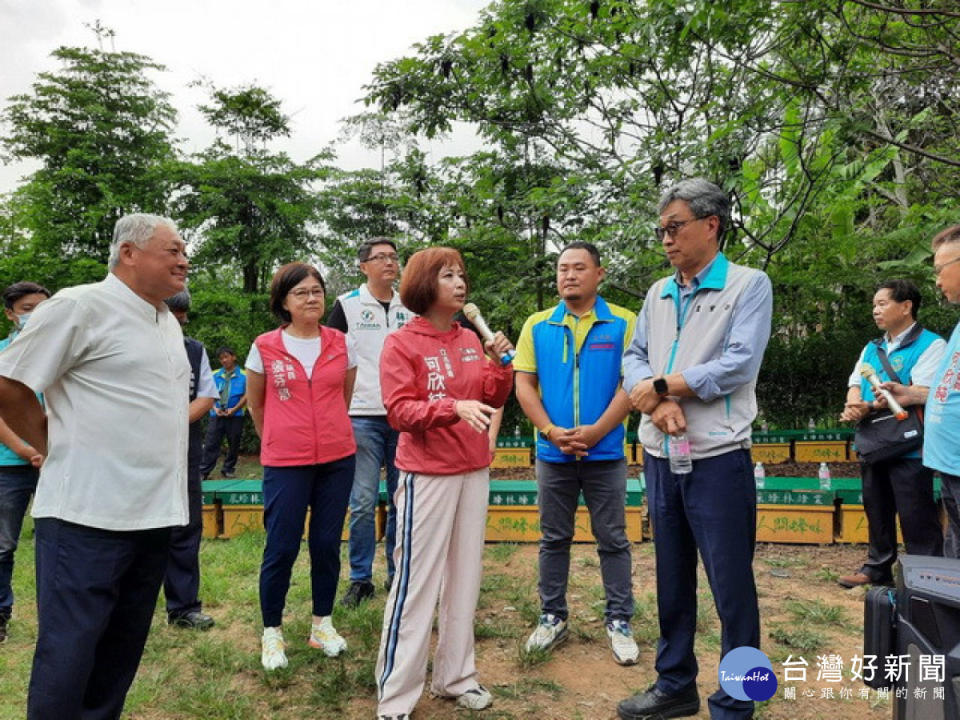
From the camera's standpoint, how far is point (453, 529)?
2758 mm

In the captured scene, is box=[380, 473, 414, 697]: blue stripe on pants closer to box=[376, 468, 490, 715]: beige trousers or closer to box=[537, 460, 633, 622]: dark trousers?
box=[376, 468, 490, 715]: beige trousers

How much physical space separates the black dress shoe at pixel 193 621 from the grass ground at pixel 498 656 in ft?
0.22

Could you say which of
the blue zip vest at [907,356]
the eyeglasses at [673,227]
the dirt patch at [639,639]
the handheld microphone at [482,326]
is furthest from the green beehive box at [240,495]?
the blue zip vest at [907,356]

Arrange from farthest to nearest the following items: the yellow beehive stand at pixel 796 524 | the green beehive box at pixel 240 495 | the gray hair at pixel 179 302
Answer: the green beehive box at pixel 240 495
the yellow beehive stand at pixel 796 524
the gray hair at pixel 179 302

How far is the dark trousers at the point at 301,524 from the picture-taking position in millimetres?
3195

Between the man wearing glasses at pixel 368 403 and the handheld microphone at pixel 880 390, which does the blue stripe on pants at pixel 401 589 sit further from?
the handheld microphone at pixel 880 390

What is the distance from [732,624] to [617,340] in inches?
60.7

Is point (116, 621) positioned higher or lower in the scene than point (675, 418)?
lower

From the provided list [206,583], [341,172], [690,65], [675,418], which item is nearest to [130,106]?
[341,172]

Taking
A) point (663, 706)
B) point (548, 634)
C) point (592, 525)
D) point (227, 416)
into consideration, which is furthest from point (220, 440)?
point (663, 706)

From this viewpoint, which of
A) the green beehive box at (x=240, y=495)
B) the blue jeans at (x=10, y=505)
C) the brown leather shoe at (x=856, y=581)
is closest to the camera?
the blue jeans at (x=10, y=505)

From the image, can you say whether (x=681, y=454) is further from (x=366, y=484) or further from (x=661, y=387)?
(x=366, y=484)

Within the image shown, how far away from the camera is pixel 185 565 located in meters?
3.89

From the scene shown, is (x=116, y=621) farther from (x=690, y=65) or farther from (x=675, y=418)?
(x=690, y=65)
